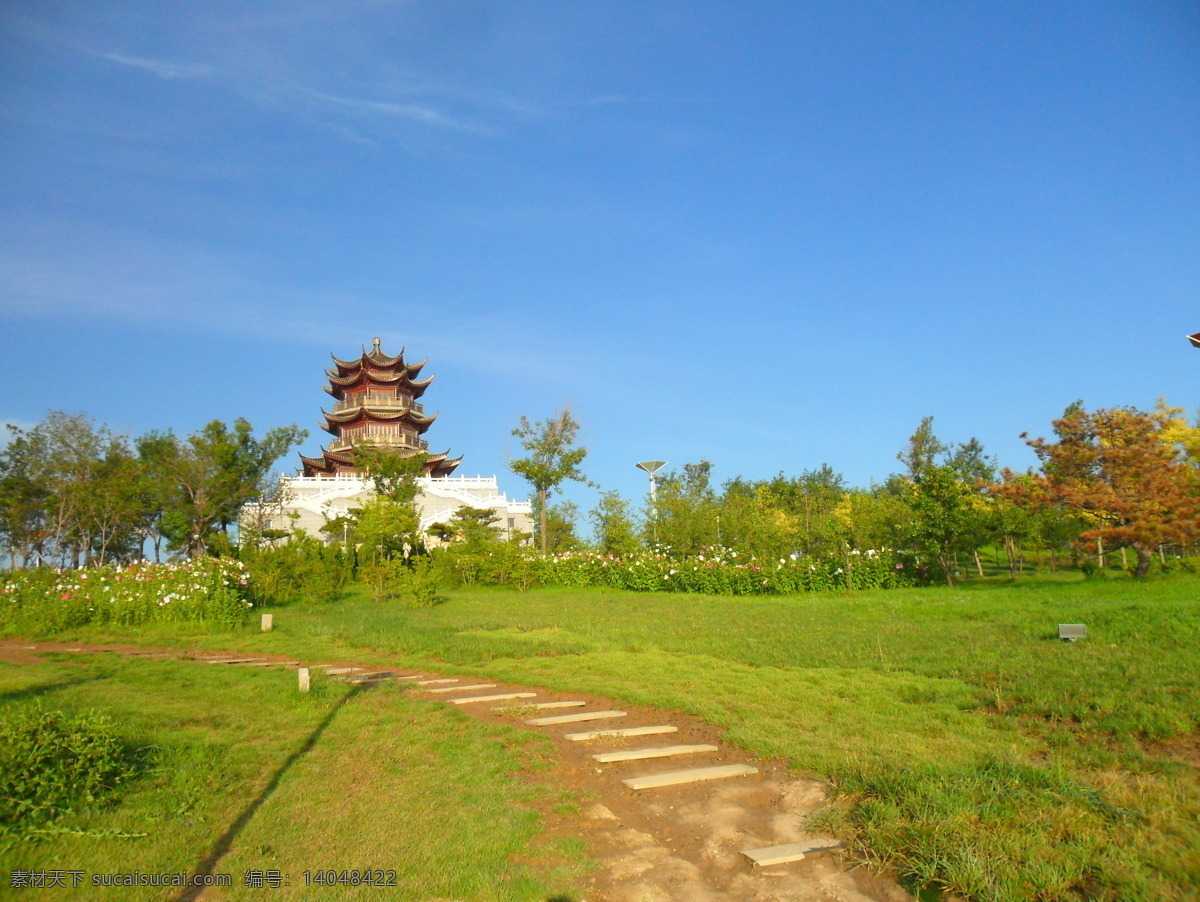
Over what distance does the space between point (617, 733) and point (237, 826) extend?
270 centimetres

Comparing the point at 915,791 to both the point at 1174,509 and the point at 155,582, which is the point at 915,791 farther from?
the point at 1174,509

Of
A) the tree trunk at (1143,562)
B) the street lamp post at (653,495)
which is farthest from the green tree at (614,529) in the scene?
the tree trunk at (1143,562)

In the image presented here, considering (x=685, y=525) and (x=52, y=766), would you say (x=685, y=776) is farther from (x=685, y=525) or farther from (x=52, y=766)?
(x=685, y=525)

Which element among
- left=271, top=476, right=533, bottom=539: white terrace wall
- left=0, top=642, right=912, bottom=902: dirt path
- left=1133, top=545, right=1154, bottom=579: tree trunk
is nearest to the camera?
left=0, top=642, right=912, bottom=902: dirt path

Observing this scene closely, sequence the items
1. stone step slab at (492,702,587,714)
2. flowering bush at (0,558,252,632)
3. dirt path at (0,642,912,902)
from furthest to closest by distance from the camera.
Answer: flowering bush at (0,558,252,632)
stone step slab at (492,702,587,714)
dirt path at (0,642,912,902)

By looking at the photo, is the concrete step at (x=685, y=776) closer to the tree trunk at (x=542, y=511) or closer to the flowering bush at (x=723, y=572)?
the flowering bush at (x=723, y=572)

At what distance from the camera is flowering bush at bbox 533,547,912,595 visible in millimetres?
18781

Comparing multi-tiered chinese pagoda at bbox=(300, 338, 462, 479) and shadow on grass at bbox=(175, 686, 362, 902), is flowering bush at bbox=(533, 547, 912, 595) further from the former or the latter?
multi-tiered chinese pagoda at bbox=(300, 338, 462, 479)

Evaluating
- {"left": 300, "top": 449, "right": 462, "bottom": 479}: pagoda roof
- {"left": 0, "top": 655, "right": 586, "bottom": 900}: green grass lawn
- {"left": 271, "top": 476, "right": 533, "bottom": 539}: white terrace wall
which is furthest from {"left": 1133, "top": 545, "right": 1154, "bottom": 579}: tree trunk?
{"left": 300, "top": 449, "right": 462, "bottom": 479}: pagoda roof

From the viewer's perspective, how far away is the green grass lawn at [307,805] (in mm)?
3406

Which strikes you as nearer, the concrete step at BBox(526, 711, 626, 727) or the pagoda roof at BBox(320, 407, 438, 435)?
the concrete step at BBox(526, 711, 626, 727)

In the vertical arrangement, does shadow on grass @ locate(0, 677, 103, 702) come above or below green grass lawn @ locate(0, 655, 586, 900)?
above

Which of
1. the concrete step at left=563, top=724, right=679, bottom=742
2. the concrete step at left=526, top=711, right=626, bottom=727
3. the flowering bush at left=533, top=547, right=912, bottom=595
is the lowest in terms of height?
the concrete step at left=563, top=724, right=679, bottom=742

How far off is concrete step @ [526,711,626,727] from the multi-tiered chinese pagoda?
40.3 metres
